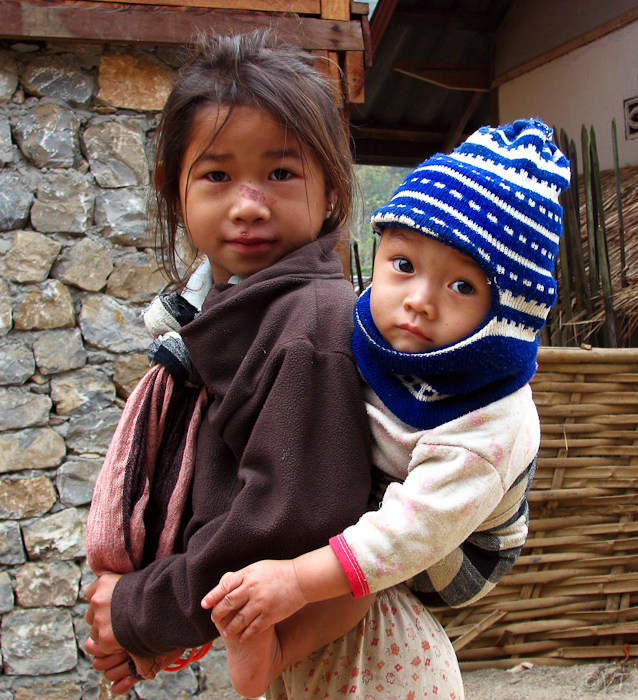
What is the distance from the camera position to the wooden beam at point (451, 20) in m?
5.52

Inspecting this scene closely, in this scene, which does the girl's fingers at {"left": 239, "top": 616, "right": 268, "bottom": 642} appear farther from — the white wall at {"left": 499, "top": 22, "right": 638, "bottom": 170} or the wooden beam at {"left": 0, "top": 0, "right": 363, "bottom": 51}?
the white wall at {"left": 499, "top": 22, "right": 638, "bottom": 170}

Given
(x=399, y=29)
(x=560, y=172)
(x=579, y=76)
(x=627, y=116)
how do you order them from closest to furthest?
(x=560, y=172)
(x=627, y=116)
(x=579, y=76)
(x=399, y=29)

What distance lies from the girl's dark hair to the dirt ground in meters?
2.27

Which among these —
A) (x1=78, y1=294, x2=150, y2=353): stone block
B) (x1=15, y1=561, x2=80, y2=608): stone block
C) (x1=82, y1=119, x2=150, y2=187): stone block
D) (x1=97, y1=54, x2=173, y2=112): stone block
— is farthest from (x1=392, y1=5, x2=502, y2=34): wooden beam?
(x1=15, y1=561, x2=80, y2=608): stone block

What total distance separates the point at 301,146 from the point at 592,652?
2.72 meters

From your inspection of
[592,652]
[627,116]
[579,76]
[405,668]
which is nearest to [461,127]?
[579,76]

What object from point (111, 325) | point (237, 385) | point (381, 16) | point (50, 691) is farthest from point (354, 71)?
point (50, 691)

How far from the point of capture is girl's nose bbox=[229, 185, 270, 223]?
1148 millimetres

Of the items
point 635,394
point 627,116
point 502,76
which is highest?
point 502,76

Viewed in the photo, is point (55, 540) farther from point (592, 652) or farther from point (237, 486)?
point (592, 652)

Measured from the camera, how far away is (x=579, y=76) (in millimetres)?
4965

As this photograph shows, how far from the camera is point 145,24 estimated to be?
9.29 ft

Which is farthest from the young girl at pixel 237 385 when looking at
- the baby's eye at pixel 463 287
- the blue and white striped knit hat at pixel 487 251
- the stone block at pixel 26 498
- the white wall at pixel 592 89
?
the white wall at pixel 592 89

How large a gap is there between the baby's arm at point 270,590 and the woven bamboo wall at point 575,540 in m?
1.71
